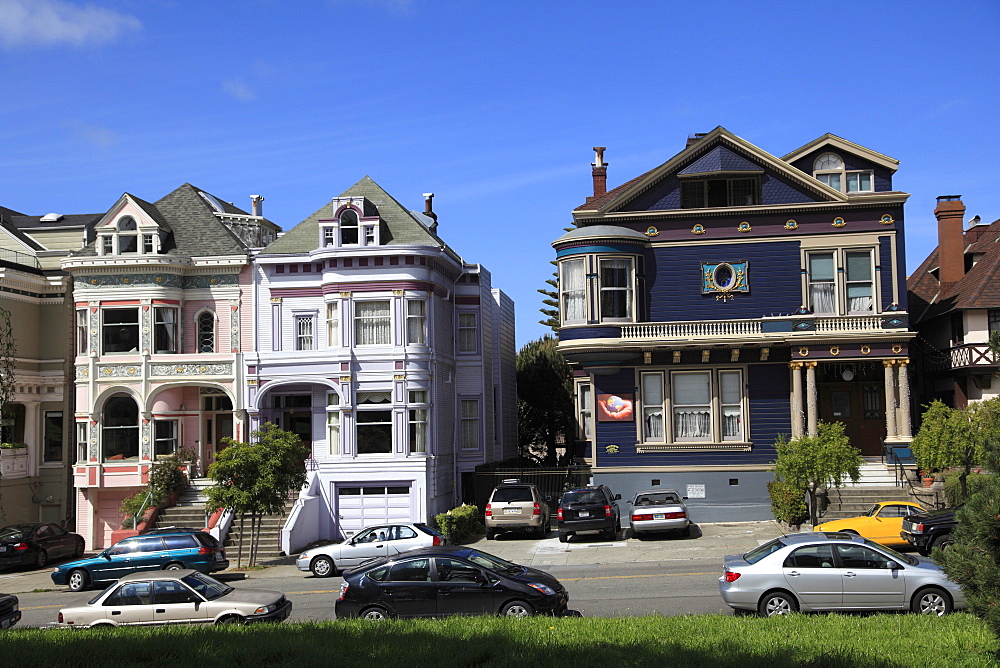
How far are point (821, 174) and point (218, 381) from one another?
22.8 m

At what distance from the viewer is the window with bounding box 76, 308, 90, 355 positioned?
36000 millimetres

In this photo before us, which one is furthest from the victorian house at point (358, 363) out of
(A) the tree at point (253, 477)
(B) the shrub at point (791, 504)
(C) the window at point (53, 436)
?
(B) the shrub at point (791, 504)

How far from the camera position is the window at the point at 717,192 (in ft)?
114

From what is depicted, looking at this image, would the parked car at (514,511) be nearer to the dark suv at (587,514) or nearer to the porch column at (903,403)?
the dark suv at (587,514)

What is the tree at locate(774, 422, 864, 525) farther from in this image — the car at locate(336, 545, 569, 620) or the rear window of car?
the car at locate(336, 545, 569, 620)

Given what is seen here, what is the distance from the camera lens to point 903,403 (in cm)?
3241

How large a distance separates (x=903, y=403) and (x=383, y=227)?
18.8 metres

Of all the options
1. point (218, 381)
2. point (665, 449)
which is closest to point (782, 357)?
point (665, 449)

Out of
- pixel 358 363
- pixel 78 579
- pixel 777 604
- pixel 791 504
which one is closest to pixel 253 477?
pixel 78 579

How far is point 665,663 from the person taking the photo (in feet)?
37.0

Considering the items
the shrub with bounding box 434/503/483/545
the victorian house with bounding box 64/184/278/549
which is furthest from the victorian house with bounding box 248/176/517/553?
the shrub with bounding box 434/503/483/545

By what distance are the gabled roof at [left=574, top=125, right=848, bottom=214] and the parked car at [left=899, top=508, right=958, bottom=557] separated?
44.7 ft

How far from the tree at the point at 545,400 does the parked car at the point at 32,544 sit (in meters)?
27.2

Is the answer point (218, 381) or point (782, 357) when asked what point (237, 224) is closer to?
point (218, 381)
